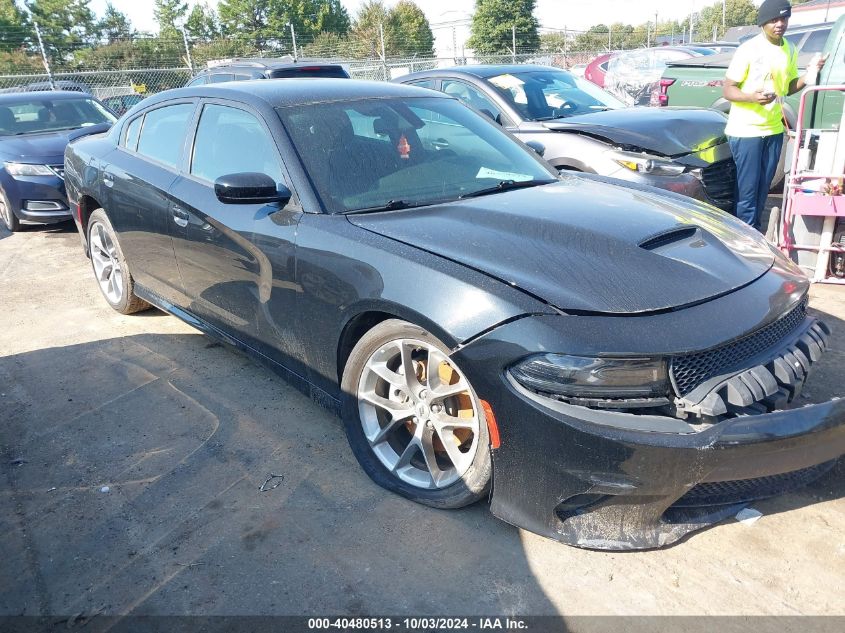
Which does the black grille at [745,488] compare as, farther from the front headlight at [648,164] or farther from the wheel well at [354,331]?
the front headlight at [648,164]

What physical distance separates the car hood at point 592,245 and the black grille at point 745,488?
631 mm

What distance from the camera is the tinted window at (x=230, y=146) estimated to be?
3.23 m

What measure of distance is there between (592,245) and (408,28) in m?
57.6

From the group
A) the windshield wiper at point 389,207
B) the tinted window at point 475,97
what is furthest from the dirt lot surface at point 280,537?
the tinted window at point 475,97

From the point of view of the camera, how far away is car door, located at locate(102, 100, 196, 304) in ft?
12.8

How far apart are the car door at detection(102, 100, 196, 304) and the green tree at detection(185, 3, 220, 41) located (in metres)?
53.4

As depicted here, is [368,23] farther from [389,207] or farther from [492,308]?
[492,308]

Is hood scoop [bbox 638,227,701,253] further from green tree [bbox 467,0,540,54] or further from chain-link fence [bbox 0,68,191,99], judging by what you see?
green tree [bbox 467,0,540,54]

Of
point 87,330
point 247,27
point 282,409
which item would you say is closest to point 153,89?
point 87,330

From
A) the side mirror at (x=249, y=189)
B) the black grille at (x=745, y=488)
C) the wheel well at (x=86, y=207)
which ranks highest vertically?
the side mirror at (x=249, y=189)

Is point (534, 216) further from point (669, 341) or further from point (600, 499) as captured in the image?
point (600, 499)

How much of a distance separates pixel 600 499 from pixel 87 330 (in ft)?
12.9

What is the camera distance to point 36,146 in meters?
7.53

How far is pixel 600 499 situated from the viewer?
2.23 meters
